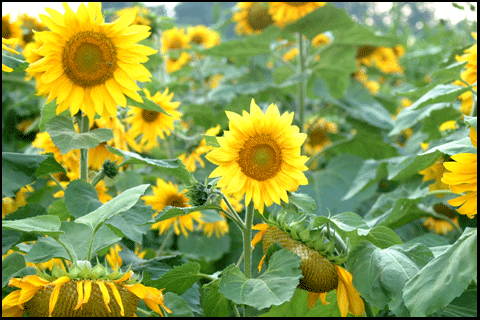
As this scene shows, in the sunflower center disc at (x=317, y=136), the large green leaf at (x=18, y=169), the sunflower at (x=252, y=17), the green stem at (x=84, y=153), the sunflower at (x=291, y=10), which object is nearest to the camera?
the large green leaf at (x=18, y=169)

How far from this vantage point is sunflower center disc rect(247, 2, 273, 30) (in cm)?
223

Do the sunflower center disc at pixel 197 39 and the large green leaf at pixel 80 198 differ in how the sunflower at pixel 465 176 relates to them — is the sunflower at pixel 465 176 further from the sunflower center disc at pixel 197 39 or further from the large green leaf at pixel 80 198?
the sunflower center disc at pixel 197 39

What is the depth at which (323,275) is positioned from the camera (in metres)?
0.74

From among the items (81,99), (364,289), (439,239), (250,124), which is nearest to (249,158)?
(250,124)

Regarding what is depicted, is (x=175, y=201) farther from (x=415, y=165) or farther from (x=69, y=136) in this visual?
(x=415, y=165)

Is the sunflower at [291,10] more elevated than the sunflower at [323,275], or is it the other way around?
the sunflower at [291,10]

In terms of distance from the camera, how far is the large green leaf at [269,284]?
685 millimetres

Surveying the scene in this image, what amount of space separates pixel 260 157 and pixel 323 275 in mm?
221

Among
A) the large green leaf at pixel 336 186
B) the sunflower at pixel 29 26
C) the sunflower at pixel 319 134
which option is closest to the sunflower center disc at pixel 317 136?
the sunflower at pixel 319 134

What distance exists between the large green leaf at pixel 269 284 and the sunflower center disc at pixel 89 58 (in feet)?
1.62

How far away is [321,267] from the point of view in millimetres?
744

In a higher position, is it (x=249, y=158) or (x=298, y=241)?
(x=249, y=158)

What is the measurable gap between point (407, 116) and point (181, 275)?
2.62 ft

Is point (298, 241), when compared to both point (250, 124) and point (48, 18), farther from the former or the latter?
point (48, 18)
